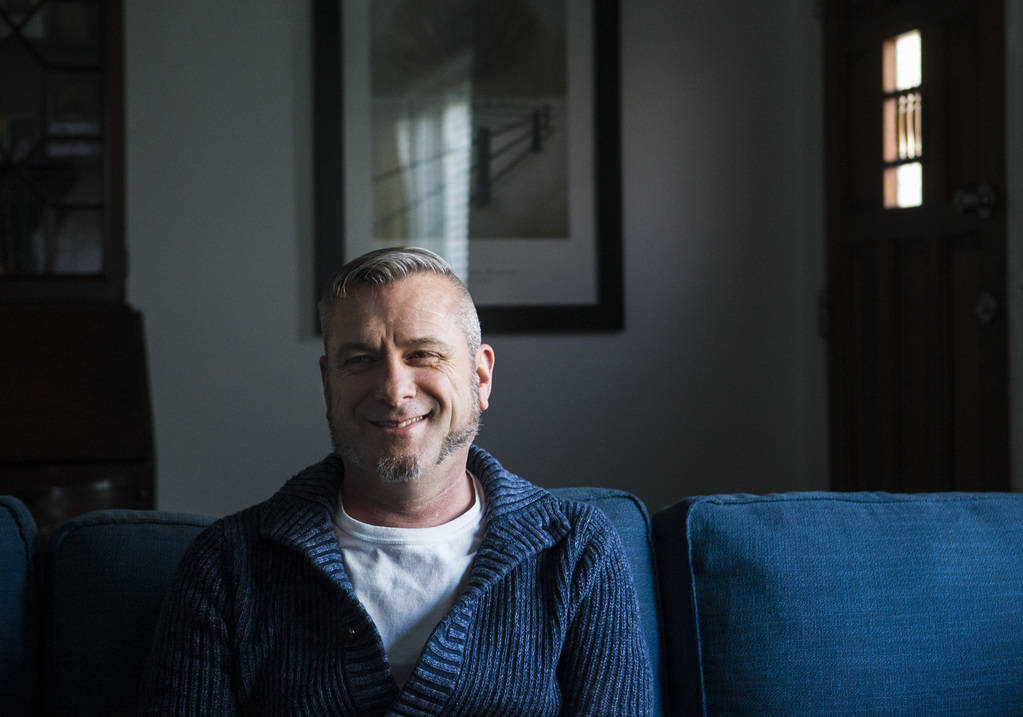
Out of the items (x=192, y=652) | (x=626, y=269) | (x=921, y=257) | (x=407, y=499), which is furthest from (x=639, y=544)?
(x=626, y=269)

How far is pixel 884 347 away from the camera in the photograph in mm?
3105

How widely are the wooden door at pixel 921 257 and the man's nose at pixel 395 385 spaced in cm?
188

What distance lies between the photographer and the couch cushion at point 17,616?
1.25 m

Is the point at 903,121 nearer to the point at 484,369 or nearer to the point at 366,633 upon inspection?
the point at 484,369

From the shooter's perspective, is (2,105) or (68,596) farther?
(2,105)

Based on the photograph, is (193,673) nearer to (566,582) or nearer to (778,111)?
(566,582)

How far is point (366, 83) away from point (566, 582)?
234cm

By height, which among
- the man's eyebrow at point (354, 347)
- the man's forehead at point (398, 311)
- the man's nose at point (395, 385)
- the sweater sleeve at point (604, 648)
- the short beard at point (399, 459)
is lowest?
the sweater sleeve at point (604, 648)

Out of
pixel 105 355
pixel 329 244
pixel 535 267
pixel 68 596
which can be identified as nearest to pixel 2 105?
pixel 105 355

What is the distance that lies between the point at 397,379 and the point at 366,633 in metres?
0.28

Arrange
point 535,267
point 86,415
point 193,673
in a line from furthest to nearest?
point 535,267, point 86,415, point 193,673

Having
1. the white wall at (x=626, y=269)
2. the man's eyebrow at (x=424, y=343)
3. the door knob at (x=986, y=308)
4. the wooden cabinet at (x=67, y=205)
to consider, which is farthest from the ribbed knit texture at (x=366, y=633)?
the white wall at (x=626, y=269)

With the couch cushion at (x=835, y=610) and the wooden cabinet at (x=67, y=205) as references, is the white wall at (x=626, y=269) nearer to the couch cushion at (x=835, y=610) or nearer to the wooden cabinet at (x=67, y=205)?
the wooden cabinet at (x=67, y=205)

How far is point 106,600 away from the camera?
1282mm
